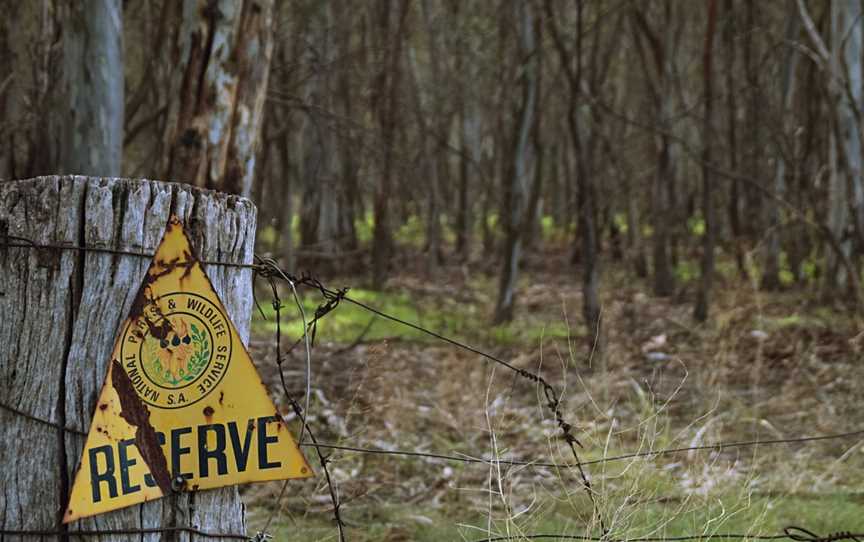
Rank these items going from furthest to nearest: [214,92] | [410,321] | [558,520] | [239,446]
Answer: [410,321]
[214,92]
[558,520]
[239,446]

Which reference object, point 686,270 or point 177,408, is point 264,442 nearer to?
point 177,408

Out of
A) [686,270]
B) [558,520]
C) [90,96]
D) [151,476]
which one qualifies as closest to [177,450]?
[151,476]

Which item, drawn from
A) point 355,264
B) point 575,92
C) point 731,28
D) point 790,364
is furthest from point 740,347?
point 355,264

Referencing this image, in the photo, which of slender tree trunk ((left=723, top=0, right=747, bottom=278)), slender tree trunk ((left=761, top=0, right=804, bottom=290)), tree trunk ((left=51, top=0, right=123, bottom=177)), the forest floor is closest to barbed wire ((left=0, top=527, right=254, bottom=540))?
the forest floor

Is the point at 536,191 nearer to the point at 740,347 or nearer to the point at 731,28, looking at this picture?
the point at 731,28

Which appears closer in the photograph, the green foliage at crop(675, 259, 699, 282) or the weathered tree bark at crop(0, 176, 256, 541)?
the weathered tree bark at crop(0, 176, 256, 541)

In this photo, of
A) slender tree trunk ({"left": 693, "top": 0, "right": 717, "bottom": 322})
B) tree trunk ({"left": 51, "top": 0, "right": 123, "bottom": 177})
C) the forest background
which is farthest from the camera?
slender tree trunk ({"left": 693, "top": 0, "right": 717, "bottom": 322})

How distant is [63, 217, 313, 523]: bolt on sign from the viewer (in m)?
1.83

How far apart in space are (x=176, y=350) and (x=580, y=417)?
436cm

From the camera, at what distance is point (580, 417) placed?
594cm

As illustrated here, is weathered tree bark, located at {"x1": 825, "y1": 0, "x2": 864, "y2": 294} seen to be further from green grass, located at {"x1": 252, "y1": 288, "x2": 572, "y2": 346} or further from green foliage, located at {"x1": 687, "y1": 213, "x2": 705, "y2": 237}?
green foliage, located at {"x1": 687, "y1": 213, "x2": 705, "y2": 237}

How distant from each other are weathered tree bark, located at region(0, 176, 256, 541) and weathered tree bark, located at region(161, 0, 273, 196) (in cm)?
331

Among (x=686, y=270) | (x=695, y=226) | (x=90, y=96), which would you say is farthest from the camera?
(x=695, y=226)

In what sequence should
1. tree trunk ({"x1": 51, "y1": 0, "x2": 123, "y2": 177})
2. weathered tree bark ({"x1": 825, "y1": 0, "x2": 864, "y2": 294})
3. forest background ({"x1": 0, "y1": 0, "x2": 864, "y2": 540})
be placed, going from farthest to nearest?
1. weathered tree bark ({"x1": 825, "y1": 0, "x2": 864, "y2": 294})
2. tree trunk ({"x1": 51, "y1": 0, "x2": 123, "y2": 177})
3. forest background ({"x1": 0, "y1": 0, "x2": 864, "y2": 540})
